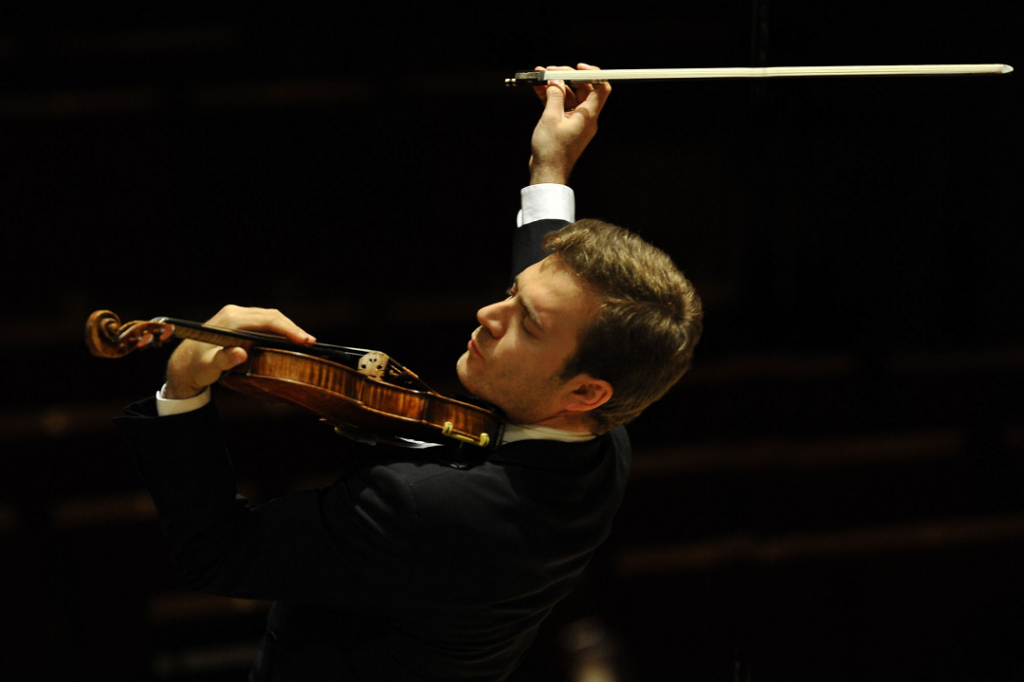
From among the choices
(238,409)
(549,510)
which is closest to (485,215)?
(238,409)

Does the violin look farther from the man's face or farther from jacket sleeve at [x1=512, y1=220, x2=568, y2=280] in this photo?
jacket sleeve at [x1=512, y1=220, x2=568, y2=280]

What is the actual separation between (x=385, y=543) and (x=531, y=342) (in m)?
0.32

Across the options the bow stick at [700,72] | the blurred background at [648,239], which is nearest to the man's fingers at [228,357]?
the bow stick at [700,72]

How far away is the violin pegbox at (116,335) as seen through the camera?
924 mm

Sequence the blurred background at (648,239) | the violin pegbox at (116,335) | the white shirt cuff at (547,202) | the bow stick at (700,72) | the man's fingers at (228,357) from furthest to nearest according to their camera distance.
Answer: the blurred background at (648,239) < the white shirt cuff at (547,202) < the bow stick at (700,72) < the man's fingers at (228,357) < the violin pegbox at (116,335)

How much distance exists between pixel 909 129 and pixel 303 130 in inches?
54.8

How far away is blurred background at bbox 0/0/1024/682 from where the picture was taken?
71.4 inches

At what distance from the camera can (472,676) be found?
4.20 ft

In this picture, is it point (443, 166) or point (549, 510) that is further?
point (443, 166)

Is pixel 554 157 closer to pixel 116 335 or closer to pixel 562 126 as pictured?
pixel 562 126

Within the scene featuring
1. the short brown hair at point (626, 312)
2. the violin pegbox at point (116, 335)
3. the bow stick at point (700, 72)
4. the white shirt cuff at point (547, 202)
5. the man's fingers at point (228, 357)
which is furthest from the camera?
the white shirt cuff at point (547, 202)

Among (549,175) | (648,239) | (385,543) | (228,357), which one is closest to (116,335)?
(228,357)

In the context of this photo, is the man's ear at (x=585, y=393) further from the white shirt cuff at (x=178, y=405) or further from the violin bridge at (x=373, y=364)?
the white shirt cuff at (x=178, y=405)

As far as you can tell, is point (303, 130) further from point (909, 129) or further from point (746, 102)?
point (909, 129)
